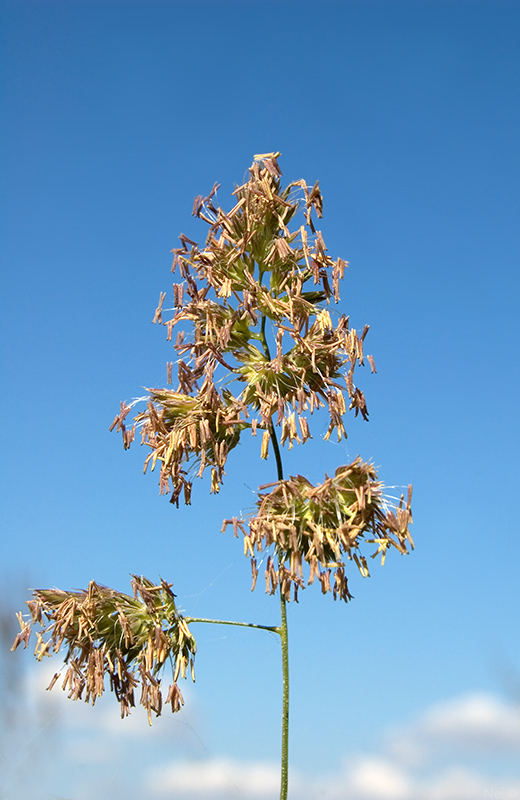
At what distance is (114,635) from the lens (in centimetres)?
855

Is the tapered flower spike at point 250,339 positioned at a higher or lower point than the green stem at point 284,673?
higher

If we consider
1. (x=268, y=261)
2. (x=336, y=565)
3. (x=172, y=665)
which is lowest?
(x=172, y=665)

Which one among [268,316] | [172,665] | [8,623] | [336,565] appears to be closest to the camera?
[336,565]

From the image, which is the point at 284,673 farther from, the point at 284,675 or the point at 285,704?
the point at 285,704

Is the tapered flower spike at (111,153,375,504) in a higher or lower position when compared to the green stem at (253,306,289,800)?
higher

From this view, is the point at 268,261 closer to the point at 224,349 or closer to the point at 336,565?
the point at 224,349

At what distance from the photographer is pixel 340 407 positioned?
8.58 m

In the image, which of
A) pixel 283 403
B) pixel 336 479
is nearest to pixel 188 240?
pixel 283 403

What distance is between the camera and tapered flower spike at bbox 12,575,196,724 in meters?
8.32

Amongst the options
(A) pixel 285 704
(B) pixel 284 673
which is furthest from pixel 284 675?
(A) pixel 285 704

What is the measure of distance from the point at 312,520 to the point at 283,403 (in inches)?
49.2

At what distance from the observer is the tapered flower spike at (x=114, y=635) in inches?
328

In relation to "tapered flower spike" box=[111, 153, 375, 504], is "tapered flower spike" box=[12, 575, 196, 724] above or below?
below

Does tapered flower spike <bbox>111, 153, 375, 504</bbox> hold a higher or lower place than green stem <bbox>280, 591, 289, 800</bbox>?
higher
